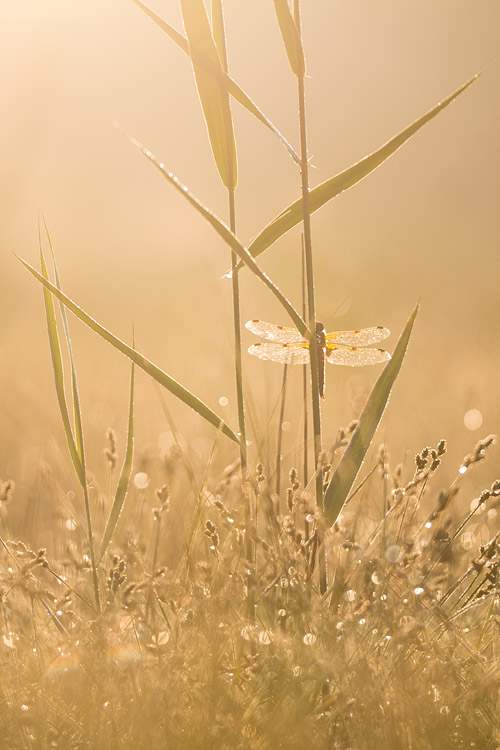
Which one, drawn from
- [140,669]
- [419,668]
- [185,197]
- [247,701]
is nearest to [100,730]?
[140,669]

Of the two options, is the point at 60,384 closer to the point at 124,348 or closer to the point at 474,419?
the point at 124,348

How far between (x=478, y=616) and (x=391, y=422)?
1611 millimetres

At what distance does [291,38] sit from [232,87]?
13 cm

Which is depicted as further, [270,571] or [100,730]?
[270,571]

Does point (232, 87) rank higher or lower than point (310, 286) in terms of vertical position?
higher

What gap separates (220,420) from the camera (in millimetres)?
1280

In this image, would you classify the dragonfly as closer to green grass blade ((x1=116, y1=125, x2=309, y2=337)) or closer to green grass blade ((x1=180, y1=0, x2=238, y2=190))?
green grass blade ((x1=180, y1=0, x2=238, y2=190))

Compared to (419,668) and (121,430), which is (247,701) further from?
(121,430)

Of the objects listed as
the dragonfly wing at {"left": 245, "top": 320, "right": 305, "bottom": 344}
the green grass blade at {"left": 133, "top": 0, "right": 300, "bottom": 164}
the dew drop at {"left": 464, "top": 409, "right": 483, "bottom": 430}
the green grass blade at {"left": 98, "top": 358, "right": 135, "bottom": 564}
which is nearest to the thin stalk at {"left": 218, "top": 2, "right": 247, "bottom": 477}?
the green grass blade at {"left": 133, "top": 0, "right": 300, "bottom": 164}

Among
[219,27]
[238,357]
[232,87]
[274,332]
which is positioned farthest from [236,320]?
[274,332]

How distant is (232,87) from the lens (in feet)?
3.96

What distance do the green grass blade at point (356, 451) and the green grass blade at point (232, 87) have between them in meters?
0.43

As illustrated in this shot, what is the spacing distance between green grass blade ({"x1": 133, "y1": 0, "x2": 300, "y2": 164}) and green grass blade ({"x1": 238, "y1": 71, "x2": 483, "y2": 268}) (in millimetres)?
100

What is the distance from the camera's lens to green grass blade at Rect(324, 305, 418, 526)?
1203 millimetres
